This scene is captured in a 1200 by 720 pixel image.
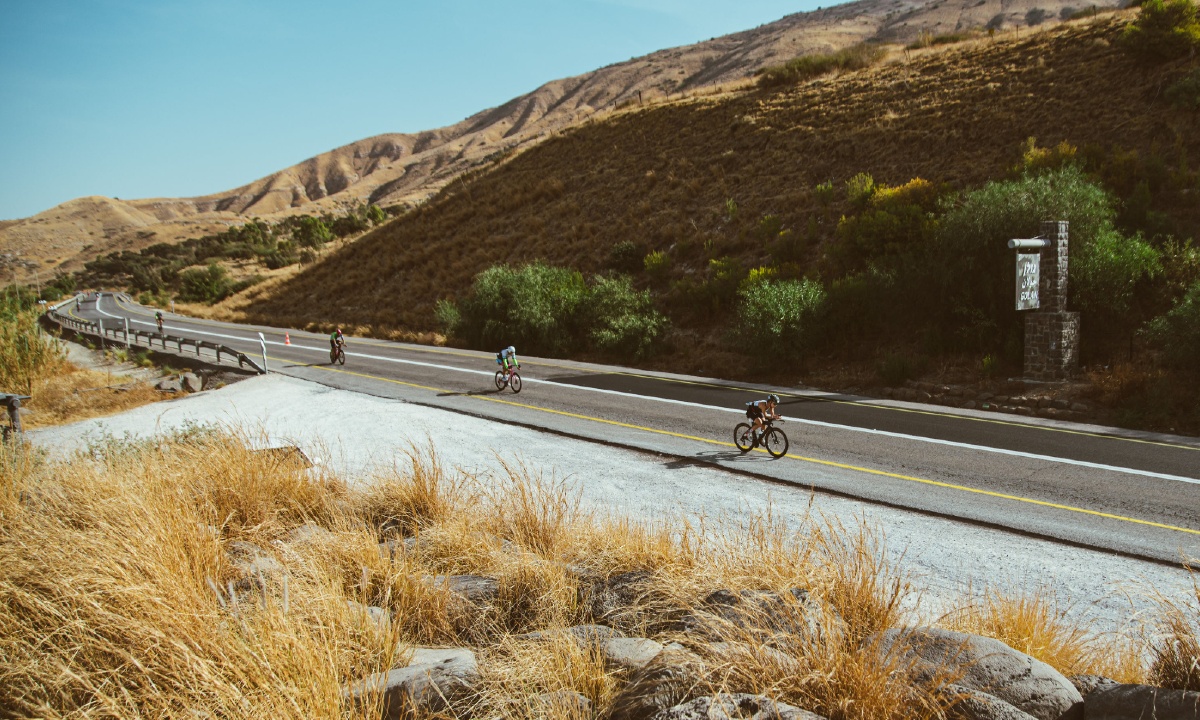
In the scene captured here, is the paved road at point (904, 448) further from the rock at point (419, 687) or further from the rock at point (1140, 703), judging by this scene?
the rock at point (419, 687)

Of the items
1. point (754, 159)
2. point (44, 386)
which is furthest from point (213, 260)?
point (44, 386)

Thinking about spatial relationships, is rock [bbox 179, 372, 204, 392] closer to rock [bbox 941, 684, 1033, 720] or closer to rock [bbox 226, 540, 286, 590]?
rock [bbox 226, 540, 286, 590]

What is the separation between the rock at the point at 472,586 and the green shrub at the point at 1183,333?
1561 centimetres

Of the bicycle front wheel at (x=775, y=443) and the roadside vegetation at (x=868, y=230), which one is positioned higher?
the roadside vegetation at (x=868, y=230)

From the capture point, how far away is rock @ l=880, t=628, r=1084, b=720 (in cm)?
331

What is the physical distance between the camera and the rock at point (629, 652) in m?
3.78

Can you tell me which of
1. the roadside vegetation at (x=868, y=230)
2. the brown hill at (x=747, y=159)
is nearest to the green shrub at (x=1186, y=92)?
the roadside vegetation at (x=868, y=230)

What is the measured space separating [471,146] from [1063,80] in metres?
134

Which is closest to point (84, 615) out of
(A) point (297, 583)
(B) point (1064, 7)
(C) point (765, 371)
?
(A) point (297, 583)

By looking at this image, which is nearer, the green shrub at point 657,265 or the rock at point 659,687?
the rock at point 659,687

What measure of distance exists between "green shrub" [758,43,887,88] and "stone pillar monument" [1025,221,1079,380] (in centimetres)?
3084

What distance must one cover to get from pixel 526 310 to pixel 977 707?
24.6m

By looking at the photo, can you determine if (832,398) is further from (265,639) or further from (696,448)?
(265,639)

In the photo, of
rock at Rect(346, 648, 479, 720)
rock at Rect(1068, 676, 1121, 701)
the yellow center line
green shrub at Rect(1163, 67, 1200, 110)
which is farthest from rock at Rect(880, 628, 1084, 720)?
green shrub at Rect(1163, 67, 1200, 110)
